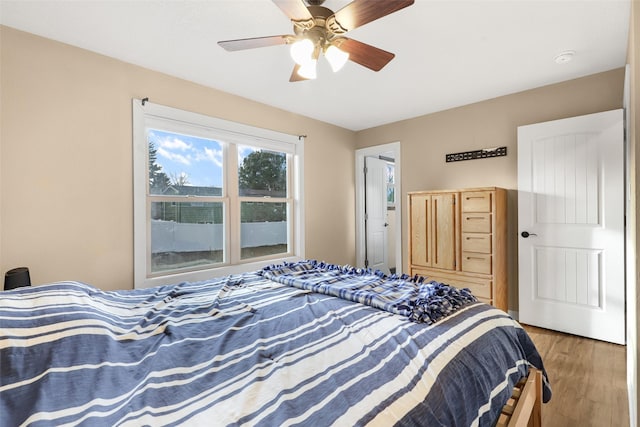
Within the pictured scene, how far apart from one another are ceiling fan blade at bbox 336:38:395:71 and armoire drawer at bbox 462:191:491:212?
74.3 inches

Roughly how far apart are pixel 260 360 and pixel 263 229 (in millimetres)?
2766

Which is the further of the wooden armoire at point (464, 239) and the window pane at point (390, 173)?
the window pane at point (390, 173)

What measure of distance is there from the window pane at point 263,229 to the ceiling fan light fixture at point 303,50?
2.07 m

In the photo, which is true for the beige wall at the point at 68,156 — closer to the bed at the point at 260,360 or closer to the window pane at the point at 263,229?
the bed at the point at 260,360

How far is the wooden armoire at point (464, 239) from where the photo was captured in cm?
305

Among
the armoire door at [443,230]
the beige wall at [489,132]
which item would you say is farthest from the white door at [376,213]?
the armoire door at [443,230]

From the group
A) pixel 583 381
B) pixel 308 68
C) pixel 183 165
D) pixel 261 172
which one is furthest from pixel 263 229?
pixel 583 381

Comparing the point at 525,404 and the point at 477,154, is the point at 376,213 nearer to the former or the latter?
the point at 477,154

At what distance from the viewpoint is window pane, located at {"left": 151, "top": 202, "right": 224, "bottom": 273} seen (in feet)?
9.24

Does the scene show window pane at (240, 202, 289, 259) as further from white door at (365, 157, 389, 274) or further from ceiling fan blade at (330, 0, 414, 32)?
ceiling fan blade at (330, 0, 414, 32)

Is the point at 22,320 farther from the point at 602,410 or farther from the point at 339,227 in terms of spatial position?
the point at 339,227

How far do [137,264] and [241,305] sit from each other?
1547 millimetres

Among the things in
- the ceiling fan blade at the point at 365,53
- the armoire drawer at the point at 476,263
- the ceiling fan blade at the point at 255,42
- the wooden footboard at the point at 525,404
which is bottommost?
the wooden footboard at the point at 525,404

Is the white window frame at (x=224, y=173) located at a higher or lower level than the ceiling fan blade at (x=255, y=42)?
lower
